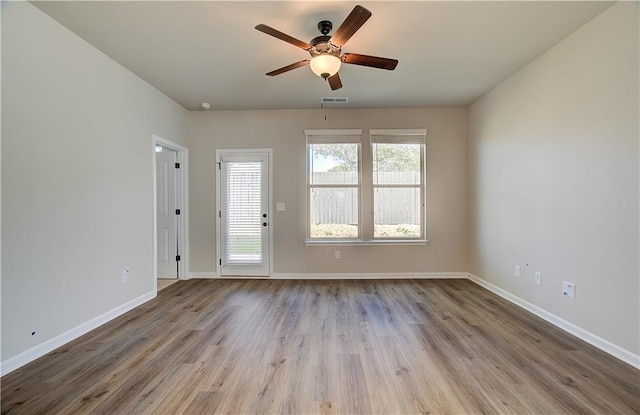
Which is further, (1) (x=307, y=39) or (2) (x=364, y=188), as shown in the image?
(2) (x=364, y=188)

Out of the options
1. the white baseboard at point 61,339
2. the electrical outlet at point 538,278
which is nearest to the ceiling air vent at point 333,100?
the electrical outlet at point 538,278

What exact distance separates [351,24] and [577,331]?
3.26 m

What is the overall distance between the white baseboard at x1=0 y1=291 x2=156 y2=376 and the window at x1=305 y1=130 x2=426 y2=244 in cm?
258

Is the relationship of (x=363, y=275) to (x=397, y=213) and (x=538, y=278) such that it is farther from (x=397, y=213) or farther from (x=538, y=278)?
(x=538, y=278)

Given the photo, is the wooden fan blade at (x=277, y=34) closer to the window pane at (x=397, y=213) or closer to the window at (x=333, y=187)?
the window at (x=333, y=187)

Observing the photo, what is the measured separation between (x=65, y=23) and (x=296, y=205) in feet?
10.6

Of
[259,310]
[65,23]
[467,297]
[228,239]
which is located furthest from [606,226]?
[65,23]

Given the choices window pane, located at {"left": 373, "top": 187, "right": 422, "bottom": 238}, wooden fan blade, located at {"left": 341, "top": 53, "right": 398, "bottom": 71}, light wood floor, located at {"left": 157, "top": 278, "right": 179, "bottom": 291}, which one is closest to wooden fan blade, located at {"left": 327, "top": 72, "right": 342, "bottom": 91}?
wooden fan blade, located at {"left": 341, "top": 53, "right": 398, "bottom": 71}

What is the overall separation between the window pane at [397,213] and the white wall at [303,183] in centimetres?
20

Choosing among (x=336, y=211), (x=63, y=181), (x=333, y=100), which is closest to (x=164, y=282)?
(x=63, y=181)

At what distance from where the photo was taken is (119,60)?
2.98 meters

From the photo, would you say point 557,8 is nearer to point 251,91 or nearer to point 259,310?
point 251,91

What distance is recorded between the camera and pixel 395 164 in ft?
15.0

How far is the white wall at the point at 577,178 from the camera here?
213cm
